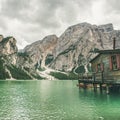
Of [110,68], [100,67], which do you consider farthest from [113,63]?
[100,67]

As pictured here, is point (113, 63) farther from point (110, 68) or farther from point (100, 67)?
point (100, 67)

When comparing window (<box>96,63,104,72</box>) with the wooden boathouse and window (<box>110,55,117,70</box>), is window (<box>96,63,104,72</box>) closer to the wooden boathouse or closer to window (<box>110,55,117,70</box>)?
the wooden boathouse

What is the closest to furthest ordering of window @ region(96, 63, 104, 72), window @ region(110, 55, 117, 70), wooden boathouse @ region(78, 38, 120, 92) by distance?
wooden boathouse @ region(78, 38, 120, 92)
window @ region(110, 55, 117, 70)
window @ region(96, 63, 104, 72)

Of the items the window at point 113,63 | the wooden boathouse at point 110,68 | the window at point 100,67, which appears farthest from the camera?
the window at point 100,67

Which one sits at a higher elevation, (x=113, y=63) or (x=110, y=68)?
(x=113, y=63)

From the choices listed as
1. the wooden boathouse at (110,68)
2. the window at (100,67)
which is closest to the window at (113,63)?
the wooden boathouse at (110,68)

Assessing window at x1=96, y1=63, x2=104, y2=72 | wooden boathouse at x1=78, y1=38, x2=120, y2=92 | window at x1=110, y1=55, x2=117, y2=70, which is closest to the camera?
wooden boathouse at x1=78, y1=38, x2=120, y2=92

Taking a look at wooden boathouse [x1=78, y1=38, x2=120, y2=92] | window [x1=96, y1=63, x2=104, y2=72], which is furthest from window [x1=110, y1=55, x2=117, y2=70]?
window [x1=96, y1=63, x2=104, y2=72]

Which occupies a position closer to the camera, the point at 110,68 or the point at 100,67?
the point at 110,68

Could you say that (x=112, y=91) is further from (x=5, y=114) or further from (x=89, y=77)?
(x=5, y=114)

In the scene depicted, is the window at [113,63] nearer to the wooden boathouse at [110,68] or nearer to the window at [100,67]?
the wooden boathouse at [110,68]

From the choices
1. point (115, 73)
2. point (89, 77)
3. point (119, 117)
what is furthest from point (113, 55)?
point (119, 117)

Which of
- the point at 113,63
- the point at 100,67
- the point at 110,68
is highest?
the point at 113,63

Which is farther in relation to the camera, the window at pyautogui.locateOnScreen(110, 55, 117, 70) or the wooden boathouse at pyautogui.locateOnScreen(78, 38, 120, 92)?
the window at pyautogui.locateOnScreen(110, 55, 117, 70)
